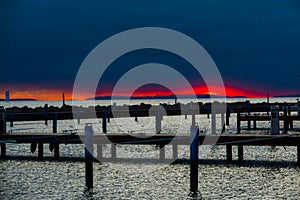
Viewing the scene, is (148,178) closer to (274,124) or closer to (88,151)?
(88,151)

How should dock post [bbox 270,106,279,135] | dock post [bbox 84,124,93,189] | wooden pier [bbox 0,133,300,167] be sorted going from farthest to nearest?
dock post [bbox 270,106,279,135] < wooden pier [bbox 0,133,300,167] < dock post [bbox 84,124,93,189]

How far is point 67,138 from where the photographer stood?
882 inches

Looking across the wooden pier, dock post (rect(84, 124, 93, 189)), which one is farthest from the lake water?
the wooden pier

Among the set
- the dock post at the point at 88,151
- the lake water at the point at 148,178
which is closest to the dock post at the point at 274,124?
the lake water at the point at 148,178

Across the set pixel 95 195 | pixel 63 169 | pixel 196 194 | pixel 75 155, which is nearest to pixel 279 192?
pixel 196 194

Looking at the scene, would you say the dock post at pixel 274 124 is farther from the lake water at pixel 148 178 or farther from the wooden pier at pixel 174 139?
the wooden pier at pixel 174 139

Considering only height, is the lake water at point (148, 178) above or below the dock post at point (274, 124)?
below

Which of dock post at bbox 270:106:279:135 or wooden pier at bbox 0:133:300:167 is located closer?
wooden pier at bbox 0:133:300:167

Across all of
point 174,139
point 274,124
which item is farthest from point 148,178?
point 274,124

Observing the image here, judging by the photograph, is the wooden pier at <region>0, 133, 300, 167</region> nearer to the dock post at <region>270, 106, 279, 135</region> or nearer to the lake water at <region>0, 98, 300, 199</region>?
the lake water at <region>0, 98, 300, 199</region>

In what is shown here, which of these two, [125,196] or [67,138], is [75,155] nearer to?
[67,138]

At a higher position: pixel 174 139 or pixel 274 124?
pixel 274 124

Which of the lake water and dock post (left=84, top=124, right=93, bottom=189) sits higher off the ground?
dock post (left=84, top=124, right=93, bottom=189)

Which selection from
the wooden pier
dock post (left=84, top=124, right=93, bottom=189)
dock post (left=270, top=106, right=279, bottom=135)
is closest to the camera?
dock post (left=84, top=124, right=93, bottom=189)
